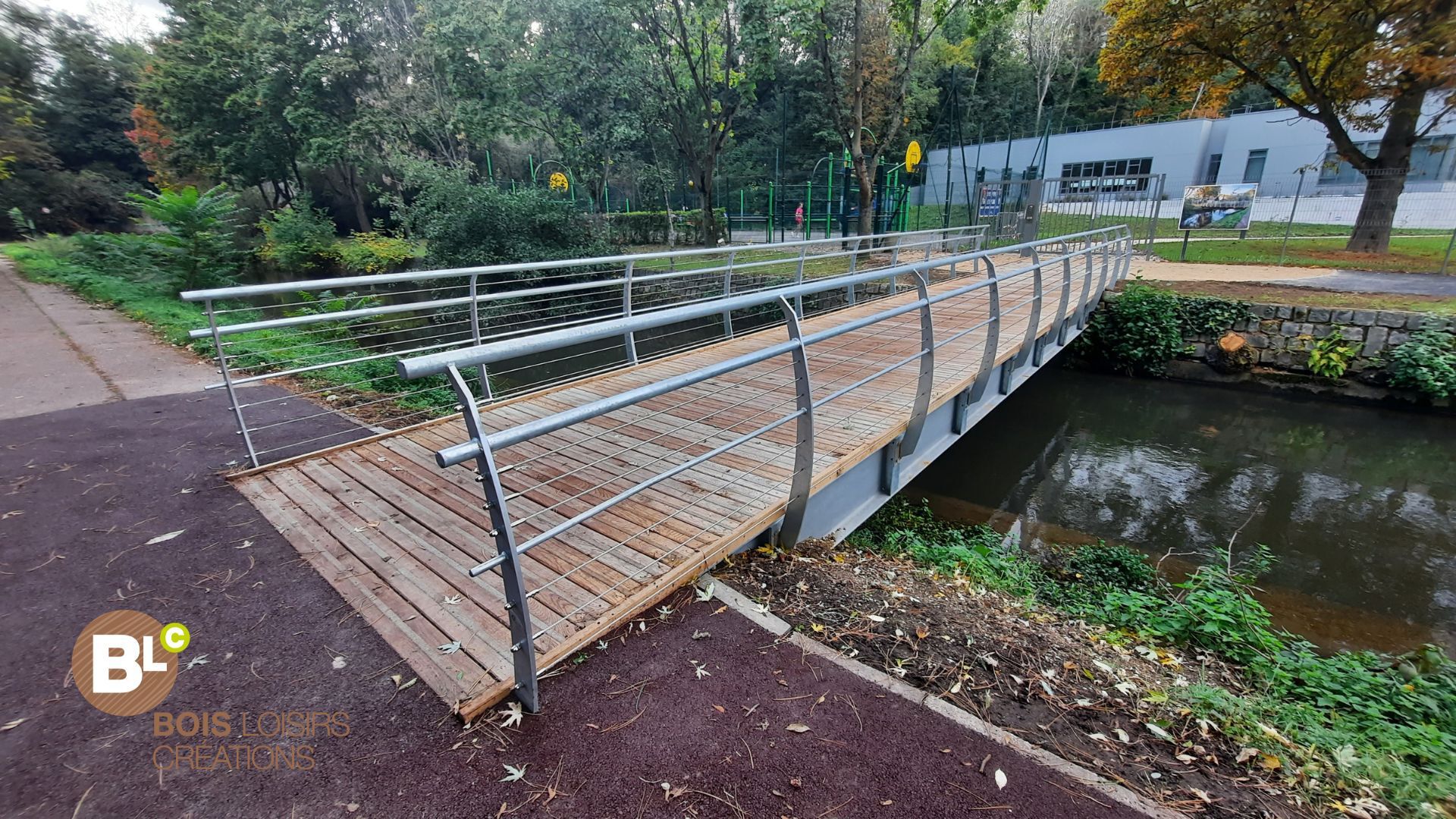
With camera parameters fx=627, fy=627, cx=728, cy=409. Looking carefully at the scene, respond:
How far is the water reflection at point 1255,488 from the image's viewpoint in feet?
16.4

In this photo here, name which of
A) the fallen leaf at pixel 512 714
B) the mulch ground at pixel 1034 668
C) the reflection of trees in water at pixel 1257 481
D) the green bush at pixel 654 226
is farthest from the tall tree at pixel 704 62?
the fallen leaf at pixel 512 714

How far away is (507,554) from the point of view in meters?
1.79

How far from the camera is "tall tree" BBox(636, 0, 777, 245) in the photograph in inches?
522

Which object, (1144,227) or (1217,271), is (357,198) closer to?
(1144,227)

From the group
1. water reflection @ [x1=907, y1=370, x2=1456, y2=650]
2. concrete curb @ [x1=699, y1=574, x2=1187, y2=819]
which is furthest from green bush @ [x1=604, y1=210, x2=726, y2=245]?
concrete curb @ [x1=699, y1=574, x2=1187, y2=819]

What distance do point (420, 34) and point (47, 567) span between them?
21351 millimetres

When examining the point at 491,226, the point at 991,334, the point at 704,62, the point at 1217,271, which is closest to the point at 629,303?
the point at 991,334

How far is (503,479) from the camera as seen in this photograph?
11.9 feet

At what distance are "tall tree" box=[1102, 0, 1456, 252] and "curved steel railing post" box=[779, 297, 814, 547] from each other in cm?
1481

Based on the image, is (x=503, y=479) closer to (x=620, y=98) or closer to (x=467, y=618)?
(x=467, y=618)

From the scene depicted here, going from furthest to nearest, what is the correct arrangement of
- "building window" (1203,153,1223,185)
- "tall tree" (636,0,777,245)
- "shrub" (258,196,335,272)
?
"building window" (1203,153,1223,185)
"shrub" (258,196,335,272)
"tall tree" (636,0,777,245)

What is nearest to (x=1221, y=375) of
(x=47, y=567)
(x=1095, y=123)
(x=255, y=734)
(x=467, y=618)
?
(x=467, y=618)

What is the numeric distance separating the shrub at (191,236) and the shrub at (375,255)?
178 inches

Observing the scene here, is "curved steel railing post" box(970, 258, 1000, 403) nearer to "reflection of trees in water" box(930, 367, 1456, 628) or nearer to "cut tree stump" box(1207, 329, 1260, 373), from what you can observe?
"reflection of trees in water" box(930, 367, 1456, 628)
